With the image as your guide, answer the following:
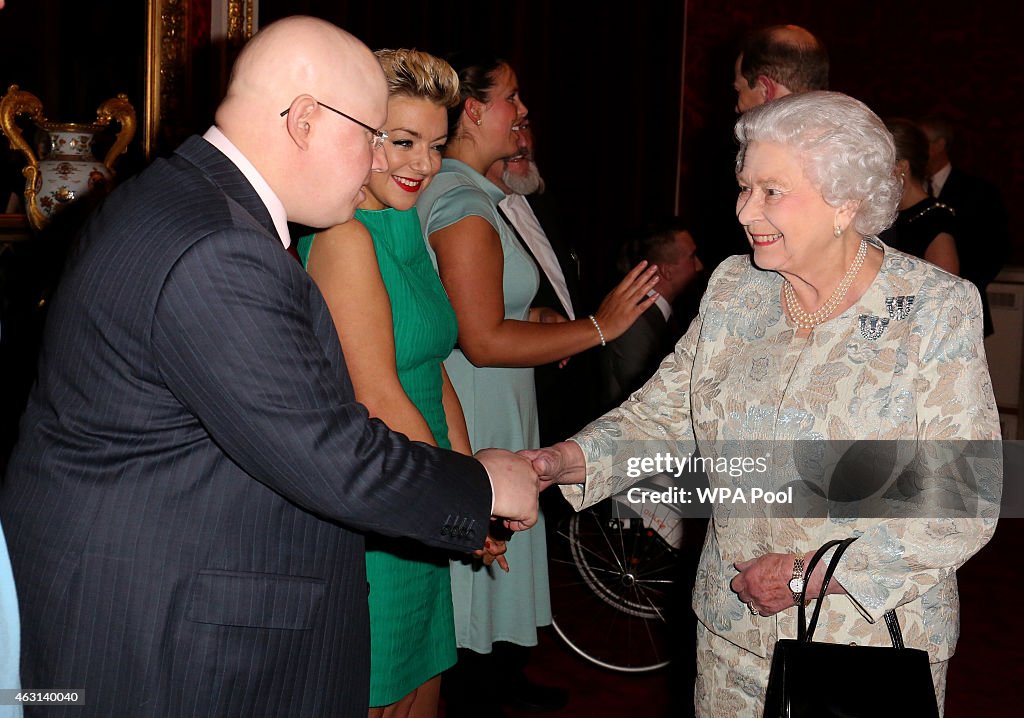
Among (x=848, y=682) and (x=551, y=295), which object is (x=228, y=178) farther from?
(x=551, y=295)

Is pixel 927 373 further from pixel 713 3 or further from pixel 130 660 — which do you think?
pixel 713 3

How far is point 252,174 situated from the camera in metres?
1.52

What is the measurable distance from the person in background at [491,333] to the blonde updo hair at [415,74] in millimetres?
477

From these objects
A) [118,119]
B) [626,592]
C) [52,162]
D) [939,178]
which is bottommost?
[626,592]

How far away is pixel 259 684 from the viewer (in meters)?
1.47

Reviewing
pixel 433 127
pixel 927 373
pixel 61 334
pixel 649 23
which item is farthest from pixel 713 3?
pixel 61 334

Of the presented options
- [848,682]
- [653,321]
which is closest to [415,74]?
[848,682]

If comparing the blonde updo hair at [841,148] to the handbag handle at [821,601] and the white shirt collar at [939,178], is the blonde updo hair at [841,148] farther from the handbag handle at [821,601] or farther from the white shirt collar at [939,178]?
the white shirt collar at [939,178]

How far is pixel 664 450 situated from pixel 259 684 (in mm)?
990

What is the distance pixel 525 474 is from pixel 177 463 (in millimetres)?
660

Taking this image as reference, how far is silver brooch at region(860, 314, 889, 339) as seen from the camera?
6.02ft

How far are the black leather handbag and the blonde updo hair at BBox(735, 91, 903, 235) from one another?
2.47ft

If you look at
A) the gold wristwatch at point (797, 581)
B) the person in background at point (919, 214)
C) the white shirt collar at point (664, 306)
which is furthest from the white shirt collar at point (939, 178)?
the gold wristwatch at point (797, 581)

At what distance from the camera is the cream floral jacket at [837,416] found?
1.74m
